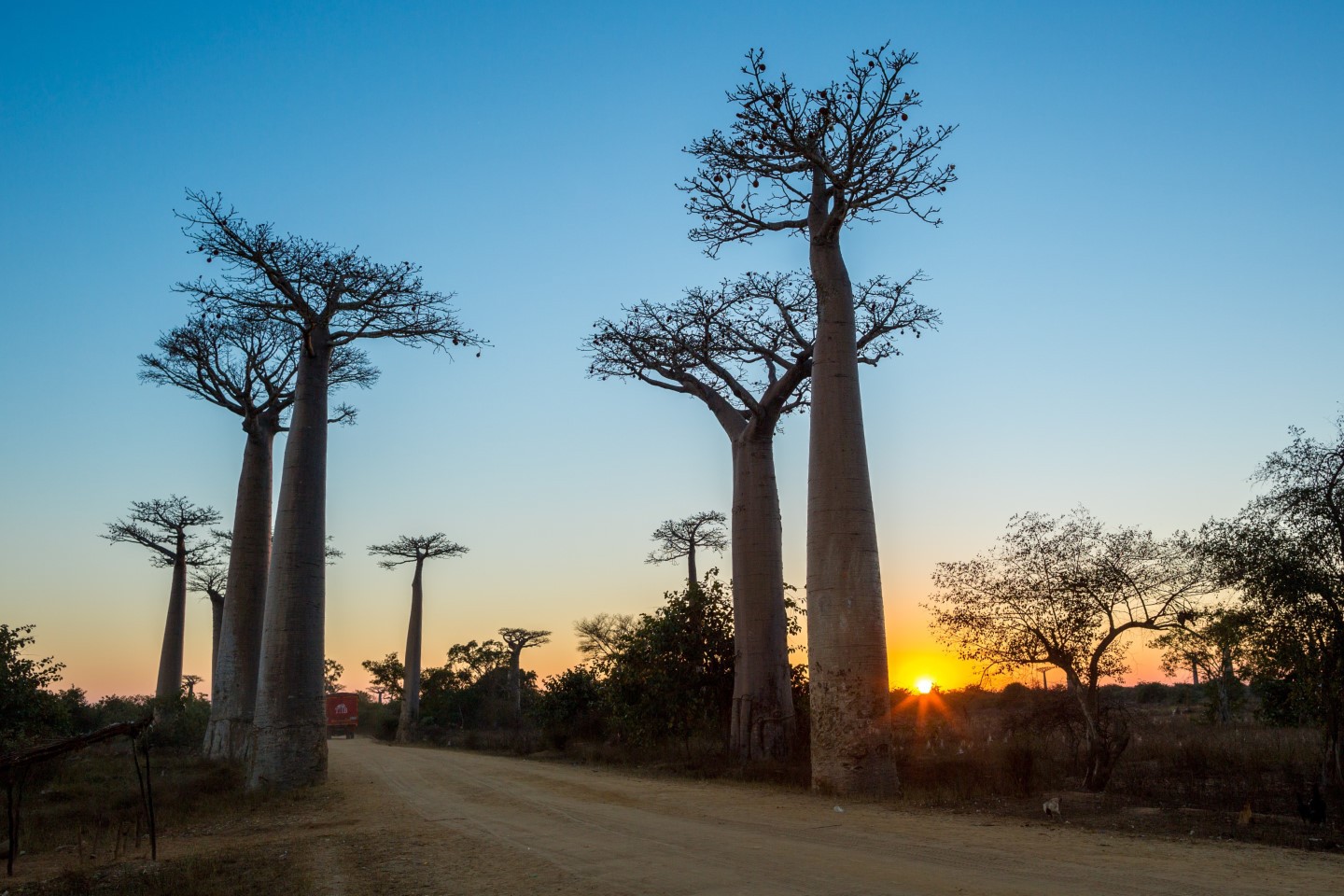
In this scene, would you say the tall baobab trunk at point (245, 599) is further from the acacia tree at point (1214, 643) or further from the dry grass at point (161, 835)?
the acacia tree at point (1214, 643)

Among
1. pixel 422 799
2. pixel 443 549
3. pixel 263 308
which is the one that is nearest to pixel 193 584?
pixel 443 549

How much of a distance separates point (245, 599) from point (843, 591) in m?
12.0

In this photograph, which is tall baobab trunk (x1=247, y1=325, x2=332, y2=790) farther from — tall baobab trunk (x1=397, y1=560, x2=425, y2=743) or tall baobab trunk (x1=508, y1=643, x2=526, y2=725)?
tall baobab trunk (x1=508, y1=643, x2=526, y2=725)

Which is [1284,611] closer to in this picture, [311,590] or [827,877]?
[827,877]

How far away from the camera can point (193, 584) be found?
28.9 m

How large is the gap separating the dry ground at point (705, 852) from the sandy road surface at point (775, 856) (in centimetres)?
2

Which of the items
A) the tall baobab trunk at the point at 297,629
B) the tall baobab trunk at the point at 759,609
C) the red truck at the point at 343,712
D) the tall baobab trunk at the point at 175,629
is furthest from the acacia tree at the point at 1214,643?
the red truck at the point at 343,712

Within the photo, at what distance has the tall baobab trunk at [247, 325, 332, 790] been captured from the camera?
11094 millimetres

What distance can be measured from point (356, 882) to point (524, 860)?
1019 mm

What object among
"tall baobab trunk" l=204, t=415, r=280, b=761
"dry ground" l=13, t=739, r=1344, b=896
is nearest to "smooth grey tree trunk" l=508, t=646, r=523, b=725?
"tall baobab trunk" l=204, t=415, r=280, b=761

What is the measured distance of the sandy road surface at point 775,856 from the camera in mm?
4871

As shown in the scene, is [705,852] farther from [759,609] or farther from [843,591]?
[759,609]

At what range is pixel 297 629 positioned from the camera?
11.4 metres

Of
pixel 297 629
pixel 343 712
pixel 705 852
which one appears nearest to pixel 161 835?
pixel 297 629
